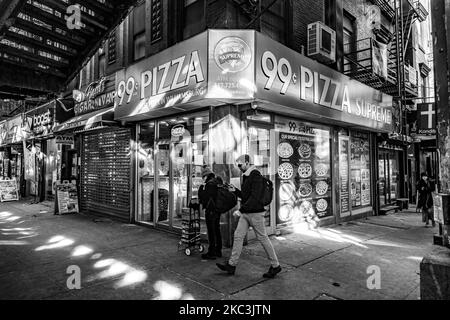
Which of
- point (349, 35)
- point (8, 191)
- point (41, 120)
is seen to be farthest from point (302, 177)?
point (8, 191)

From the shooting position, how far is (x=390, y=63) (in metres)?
14.0

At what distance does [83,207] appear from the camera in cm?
1197

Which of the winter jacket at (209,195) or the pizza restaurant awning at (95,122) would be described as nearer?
the winter jacket at (209,195)

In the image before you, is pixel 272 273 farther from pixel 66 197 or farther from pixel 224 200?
pixel 66 197

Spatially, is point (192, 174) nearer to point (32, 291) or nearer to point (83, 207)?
point (32, 291)

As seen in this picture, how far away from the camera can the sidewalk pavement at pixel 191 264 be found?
14.3 ft

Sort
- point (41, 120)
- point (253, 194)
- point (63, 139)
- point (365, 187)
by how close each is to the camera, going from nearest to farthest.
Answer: point (253, 194) → point (365, 187) → point (63, 139) → point (41, 120)

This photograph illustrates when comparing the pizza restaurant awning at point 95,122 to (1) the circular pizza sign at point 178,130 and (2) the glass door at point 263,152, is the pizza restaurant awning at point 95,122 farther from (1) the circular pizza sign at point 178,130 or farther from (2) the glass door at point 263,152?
(2) the glass door at point 263,152

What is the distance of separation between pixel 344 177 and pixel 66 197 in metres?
10.9

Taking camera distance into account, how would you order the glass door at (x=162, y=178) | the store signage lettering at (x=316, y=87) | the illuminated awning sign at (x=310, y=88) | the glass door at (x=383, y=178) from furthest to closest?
the glass door at (x=383, y=178), the glass door at (x=162, y=178), the store signage lettering at (x=316, y=87), the illuminated awning sign at (x=310, y=88)

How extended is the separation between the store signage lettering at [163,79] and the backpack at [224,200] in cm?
249

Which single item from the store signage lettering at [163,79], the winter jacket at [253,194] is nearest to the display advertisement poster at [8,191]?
the store signage lettering at [163,79]
